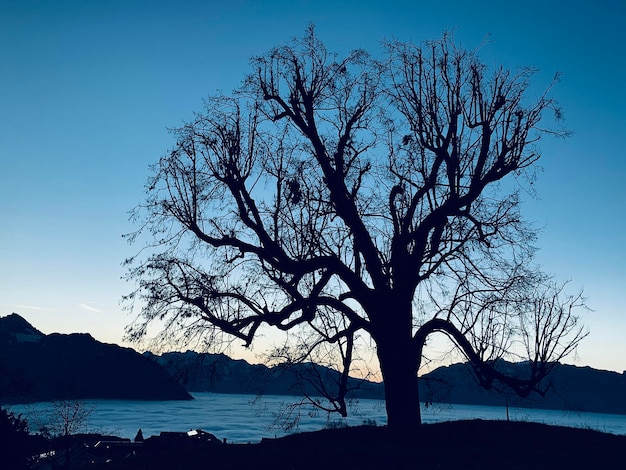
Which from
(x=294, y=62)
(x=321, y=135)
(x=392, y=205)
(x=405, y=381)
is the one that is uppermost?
(x=294, y=62)

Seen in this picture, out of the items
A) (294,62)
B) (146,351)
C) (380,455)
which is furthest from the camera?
(294,62)

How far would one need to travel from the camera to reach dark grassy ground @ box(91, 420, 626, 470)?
33.9 feet

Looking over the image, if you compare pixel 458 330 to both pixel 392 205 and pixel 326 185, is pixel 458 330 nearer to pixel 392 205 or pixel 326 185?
pixel 392 205

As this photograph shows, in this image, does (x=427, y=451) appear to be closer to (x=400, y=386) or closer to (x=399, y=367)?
(x=400, y=386)

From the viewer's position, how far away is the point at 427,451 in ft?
36.3

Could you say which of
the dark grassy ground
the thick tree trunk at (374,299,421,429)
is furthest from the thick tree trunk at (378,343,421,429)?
the dark grassy ground

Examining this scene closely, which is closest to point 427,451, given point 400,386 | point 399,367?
point 400,386

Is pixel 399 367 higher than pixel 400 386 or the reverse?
higher

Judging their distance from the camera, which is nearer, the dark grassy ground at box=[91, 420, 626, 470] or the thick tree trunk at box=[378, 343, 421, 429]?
the dark grassy ground at box=[91, 420, 626, 470]

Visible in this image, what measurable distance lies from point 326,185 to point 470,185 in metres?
4.11

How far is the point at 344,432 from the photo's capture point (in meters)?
13.9

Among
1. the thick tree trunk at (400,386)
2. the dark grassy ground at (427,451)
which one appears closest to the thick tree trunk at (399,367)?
the thick tree trunk at (400,386)

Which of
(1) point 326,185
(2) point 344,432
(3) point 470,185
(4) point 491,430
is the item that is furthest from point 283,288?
(4) point 491,430

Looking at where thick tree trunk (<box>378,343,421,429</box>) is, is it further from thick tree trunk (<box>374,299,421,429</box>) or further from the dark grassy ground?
the dark grassy ground
